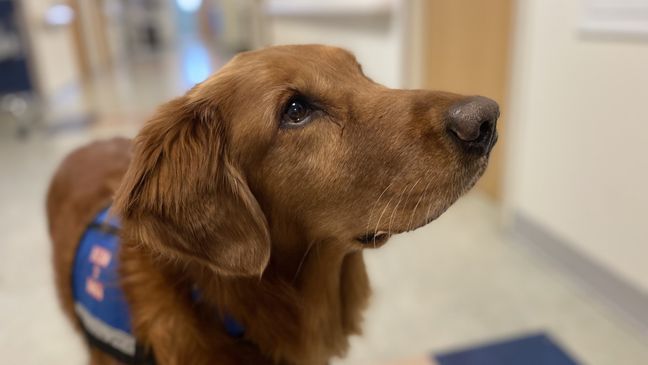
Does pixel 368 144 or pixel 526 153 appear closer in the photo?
pixel 368 144

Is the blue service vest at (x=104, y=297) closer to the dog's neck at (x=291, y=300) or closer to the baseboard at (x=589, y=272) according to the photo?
the dog's neck at (x=291, y=300)

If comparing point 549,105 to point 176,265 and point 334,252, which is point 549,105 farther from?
point 176,265

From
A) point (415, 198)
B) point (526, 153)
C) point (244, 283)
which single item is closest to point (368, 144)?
point (415, 198)

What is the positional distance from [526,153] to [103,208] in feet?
6.38

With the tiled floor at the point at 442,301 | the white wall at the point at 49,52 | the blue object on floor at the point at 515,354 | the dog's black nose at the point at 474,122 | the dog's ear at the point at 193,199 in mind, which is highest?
Result: the dog's black nose at the point at 474,122

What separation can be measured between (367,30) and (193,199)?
3.61 m

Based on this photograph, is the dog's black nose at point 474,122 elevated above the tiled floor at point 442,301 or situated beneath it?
elevated above

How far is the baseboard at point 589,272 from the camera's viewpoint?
1.98m

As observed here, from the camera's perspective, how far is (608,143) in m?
2.02

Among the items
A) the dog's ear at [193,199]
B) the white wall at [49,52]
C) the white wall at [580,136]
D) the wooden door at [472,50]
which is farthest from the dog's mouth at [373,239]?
the white wall at [49,52]

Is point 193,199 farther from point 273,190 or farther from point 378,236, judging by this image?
point 378,236

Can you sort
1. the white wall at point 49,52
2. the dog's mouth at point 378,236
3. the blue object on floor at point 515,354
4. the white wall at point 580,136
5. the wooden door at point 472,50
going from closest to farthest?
1. the dog's mouth at point 378,236
2. the blue object on floor at point 515,354
3. the white wall at point 580,136
4. the wooden door at point 472,50
5. the white wall at point 49,52

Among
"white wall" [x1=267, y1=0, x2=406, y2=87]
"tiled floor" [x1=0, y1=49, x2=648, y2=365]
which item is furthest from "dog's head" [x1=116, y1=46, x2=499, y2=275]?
"white wall" [x1=267, y1=0, x2=406, y2=87]

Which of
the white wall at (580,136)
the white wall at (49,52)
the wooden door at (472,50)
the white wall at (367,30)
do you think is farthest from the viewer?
the white wall at (49,52)
